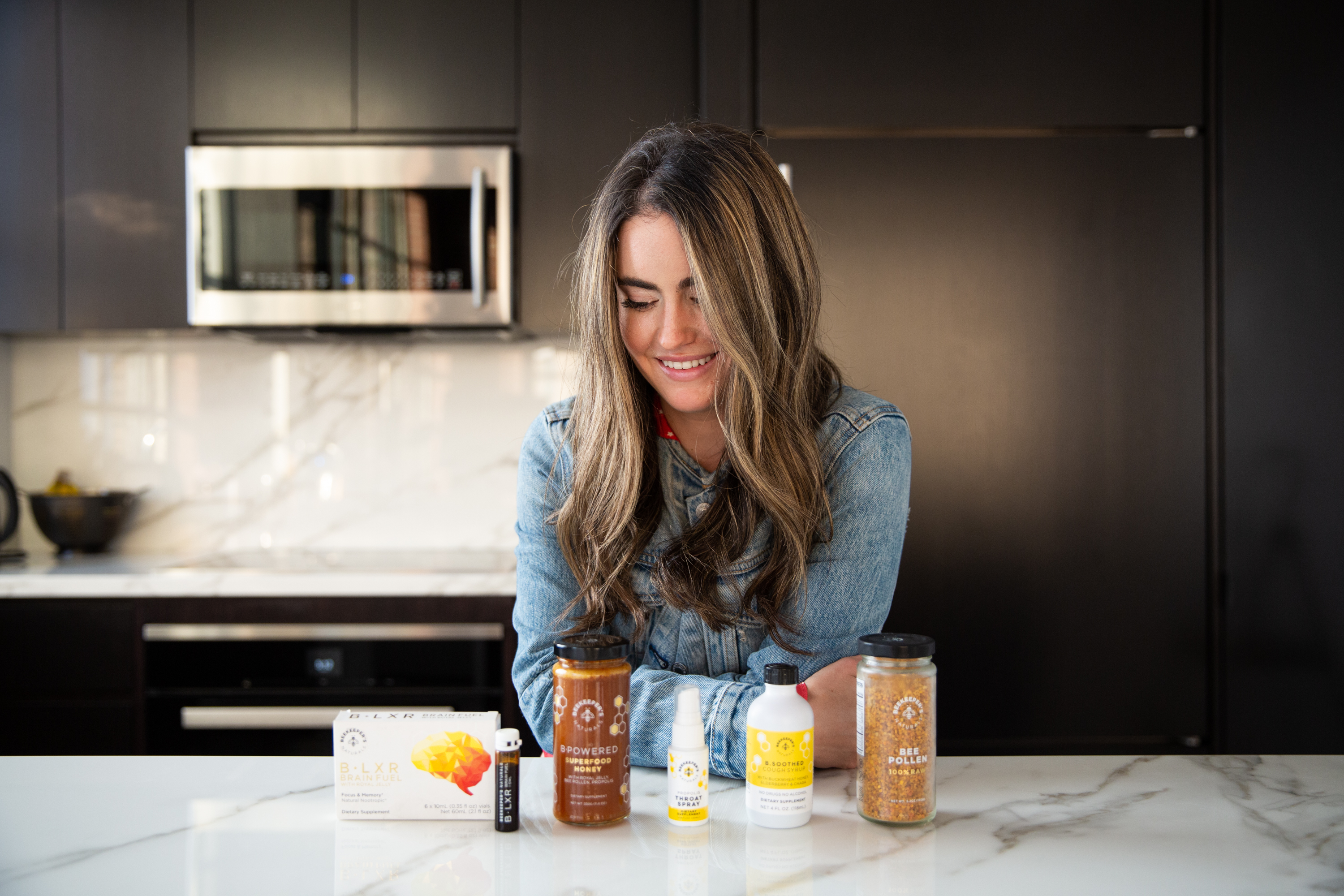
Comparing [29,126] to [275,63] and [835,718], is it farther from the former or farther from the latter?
[835,718]

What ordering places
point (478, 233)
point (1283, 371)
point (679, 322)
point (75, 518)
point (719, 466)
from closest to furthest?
point (679, 322)
point (719, 466)
point (1283, 371)
point (478, 233)
point (75, 518)

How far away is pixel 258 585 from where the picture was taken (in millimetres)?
2072

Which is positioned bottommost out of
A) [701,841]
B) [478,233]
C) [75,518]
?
[701,841]

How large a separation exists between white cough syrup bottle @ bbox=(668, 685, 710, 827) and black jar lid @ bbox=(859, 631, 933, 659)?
5.8 inches

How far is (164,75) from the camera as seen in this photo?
7.54 feet

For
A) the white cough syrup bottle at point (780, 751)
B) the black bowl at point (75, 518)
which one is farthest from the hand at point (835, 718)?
the black bowl at point (75, 518)

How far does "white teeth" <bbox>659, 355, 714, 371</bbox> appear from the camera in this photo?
114 centimetres

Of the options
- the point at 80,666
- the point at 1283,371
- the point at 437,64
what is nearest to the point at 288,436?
the point at 80,666

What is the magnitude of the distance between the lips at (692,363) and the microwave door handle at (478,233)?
3.92ft

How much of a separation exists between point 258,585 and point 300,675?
0.70 ft

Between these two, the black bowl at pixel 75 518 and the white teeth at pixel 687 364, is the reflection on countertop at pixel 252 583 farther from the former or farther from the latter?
the white teeth at pixel 687 364

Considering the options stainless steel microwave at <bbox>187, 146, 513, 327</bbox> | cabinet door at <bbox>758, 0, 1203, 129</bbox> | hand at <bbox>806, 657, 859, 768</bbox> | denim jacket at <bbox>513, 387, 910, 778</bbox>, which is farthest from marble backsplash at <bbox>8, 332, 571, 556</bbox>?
hand at <bbox>806, 657, 859, 768</bbox>

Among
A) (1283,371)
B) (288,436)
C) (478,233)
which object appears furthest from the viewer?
(288,436)

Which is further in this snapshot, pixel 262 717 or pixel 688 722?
pixel 262 717
